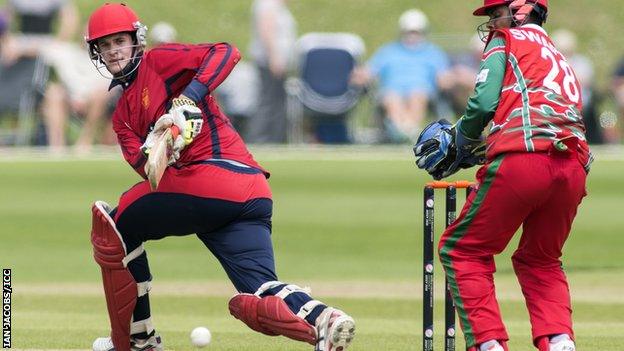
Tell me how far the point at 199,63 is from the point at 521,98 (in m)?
1.36

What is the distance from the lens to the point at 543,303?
6035 mm

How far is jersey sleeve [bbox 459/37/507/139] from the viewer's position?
577 cm

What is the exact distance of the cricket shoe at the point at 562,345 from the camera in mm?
5945

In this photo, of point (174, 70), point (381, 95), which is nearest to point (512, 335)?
point (174, 70)

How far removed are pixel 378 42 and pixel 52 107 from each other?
354 inches

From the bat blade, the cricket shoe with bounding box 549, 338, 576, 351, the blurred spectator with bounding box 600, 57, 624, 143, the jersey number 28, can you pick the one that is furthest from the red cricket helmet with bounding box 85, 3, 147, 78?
the blurred spectator with bounding box 600, 57, 624, 143

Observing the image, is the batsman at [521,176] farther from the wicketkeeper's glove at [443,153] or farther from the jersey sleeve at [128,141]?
the jersey sleeve at [128,141]

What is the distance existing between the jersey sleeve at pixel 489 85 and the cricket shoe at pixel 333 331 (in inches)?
37.1

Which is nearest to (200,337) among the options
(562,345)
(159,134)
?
(159,134)

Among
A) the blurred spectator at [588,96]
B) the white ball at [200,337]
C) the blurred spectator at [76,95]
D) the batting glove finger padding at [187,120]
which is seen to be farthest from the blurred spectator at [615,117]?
the batting glove finger padding at [187,120]

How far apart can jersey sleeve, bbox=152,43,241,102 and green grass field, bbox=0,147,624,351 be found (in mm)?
1787

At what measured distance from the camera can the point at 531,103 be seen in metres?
5.78

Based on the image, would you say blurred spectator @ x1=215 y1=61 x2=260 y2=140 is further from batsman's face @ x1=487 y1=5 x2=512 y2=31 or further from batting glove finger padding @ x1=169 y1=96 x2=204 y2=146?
batting glove finger padding @ x1=169 y1=96 x2=204 y2=146

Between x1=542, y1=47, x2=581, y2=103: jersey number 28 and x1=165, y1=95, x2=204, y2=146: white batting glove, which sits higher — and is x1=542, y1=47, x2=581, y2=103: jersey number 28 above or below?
above
